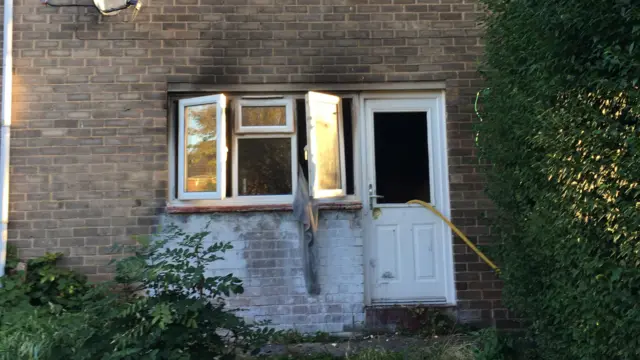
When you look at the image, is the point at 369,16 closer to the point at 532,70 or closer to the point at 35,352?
the point at 532,70

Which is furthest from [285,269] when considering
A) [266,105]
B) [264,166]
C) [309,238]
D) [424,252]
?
[266,105]

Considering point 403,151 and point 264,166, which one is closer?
point 264,166

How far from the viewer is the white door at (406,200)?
5.52 meters

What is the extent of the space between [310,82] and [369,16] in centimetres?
94

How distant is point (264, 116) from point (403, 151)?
5.07 ft

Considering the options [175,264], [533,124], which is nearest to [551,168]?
[533,124]

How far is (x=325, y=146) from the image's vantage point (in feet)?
17.7

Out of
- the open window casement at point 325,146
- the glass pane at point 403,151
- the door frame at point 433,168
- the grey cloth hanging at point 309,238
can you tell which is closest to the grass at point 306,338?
the grey cloth hanging at point 309,238

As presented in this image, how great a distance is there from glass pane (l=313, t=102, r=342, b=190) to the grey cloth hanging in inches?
10.3

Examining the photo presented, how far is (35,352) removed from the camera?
3.60 meters

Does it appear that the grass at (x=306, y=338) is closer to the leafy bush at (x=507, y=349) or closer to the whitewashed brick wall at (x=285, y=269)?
the whitewashed brick wall at (x=285, y=269)

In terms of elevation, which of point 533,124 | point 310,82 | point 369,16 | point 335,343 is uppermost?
point 369,16

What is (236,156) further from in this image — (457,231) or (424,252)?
(457,231)

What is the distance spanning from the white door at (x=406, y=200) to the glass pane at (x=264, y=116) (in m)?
0.90
